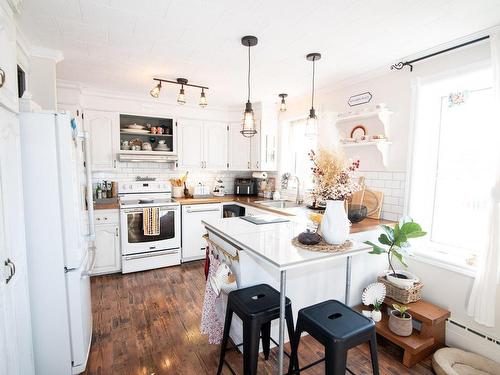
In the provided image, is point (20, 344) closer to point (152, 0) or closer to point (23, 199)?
point (23, 199)

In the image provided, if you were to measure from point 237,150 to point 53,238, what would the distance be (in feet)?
10.1

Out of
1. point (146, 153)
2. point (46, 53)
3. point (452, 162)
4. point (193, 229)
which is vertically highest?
point (46, 53)

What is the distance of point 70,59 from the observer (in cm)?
252

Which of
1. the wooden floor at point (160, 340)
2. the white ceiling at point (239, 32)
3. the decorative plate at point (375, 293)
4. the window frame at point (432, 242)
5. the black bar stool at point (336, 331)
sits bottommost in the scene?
the wooden floor at point (160, 340)

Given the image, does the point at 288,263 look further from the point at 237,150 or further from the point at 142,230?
the point at 237,150

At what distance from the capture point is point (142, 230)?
11.3 feet

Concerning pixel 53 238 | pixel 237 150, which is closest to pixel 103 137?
pixel 237 150

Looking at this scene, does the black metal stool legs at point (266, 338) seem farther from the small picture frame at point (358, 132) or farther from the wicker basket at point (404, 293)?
the small picture frame at point (358, 132)

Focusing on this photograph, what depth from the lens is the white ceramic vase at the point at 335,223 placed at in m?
1.64

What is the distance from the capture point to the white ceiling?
1649 millimetres

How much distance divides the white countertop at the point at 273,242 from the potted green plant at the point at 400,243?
19.0 inches

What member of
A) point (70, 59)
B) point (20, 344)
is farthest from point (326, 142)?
point (20, 344)

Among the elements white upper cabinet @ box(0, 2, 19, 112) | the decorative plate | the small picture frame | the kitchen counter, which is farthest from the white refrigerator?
the small picture frame

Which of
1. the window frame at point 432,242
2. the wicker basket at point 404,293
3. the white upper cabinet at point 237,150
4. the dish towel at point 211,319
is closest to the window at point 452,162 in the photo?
the window frame at point 432,242
